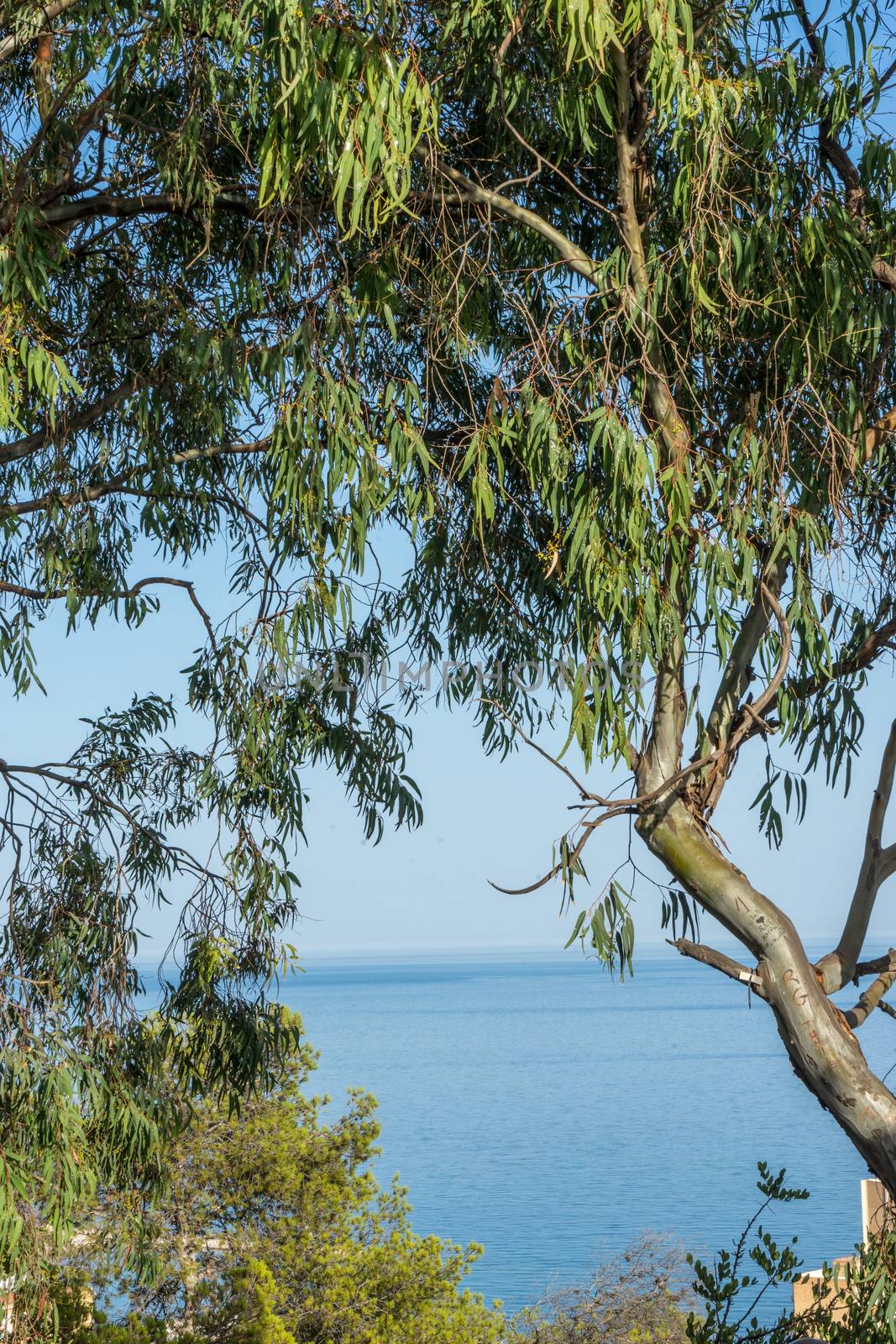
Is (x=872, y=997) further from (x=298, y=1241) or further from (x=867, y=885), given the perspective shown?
(x=298, y=1241)

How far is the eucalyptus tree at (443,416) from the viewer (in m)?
2.84

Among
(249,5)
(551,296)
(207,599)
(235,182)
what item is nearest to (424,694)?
(207,599)

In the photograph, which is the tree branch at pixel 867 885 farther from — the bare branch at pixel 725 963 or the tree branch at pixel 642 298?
the tree branch at pixel 642 298

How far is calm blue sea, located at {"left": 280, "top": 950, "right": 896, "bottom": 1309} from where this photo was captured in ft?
77.7

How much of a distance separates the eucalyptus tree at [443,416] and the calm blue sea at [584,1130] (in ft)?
34.3

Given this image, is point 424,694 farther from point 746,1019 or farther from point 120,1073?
point 746,1019

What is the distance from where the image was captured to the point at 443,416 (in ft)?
12.2

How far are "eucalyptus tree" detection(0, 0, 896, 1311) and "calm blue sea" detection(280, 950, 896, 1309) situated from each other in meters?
10.5

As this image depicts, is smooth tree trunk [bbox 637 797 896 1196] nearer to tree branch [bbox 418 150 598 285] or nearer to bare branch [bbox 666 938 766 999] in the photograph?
bare branch [bbox 666 938 766 999]

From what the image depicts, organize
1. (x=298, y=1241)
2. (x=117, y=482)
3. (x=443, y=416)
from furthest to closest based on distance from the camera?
(x=298, y=1241) < (x=117, y=482) < (x=443, y=416)

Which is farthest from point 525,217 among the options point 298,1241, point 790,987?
point 298,1241

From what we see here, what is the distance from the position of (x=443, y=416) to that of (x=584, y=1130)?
105 feet

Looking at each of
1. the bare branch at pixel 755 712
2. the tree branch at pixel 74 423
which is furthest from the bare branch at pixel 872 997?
the tree branch at pixel 74 423

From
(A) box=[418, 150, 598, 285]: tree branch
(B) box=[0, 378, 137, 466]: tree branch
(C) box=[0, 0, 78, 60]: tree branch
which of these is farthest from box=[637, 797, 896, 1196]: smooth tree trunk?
(C) box=[0, 0, 78, 60]: tree branch
